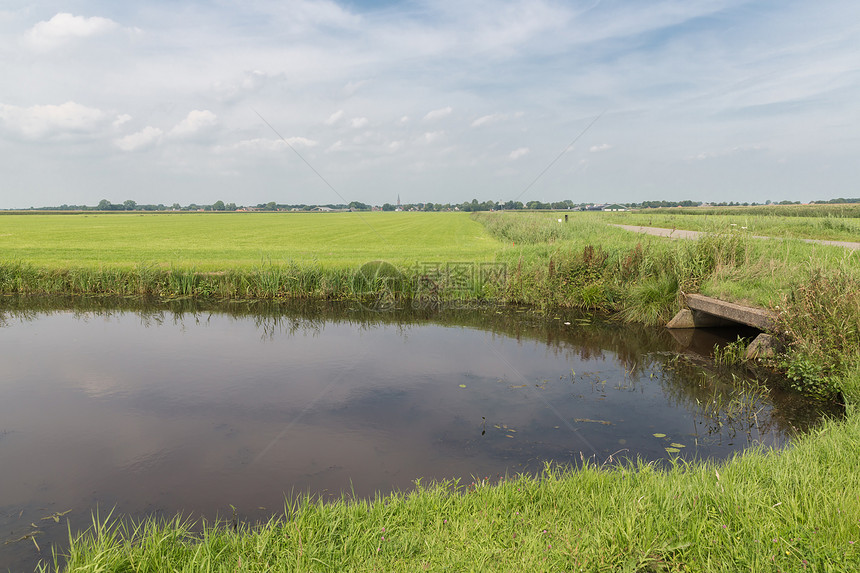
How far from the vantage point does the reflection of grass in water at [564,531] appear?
3373 mm

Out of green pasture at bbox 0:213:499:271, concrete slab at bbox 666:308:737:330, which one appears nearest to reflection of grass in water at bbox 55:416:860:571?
concrete slab at bbox 666:308:737:330

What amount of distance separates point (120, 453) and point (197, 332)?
648 centimetres

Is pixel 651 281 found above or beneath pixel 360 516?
above

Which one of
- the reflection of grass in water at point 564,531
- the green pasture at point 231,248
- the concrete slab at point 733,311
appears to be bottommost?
the reflection of grass in water at point 564,531

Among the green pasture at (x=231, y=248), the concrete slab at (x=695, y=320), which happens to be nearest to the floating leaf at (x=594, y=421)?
the concrete slab at (x=695, y=320)

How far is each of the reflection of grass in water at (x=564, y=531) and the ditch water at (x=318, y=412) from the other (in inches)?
30.3

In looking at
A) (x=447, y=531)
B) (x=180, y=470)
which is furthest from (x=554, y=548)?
(x=180, y=470)

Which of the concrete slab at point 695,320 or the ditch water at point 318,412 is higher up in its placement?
the concrete slab at point 695,320

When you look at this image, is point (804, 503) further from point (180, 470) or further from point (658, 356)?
point (658, 356)

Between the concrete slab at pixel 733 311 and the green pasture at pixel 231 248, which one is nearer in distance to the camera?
the concrete slab at pixel 733 311

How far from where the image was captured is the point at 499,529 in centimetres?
391

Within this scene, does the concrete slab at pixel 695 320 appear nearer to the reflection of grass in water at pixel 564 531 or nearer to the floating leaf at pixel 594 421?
the floating leaf at pixel 594 421

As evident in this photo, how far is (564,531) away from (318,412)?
4449mm

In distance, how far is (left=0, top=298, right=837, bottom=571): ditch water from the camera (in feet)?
17.6
